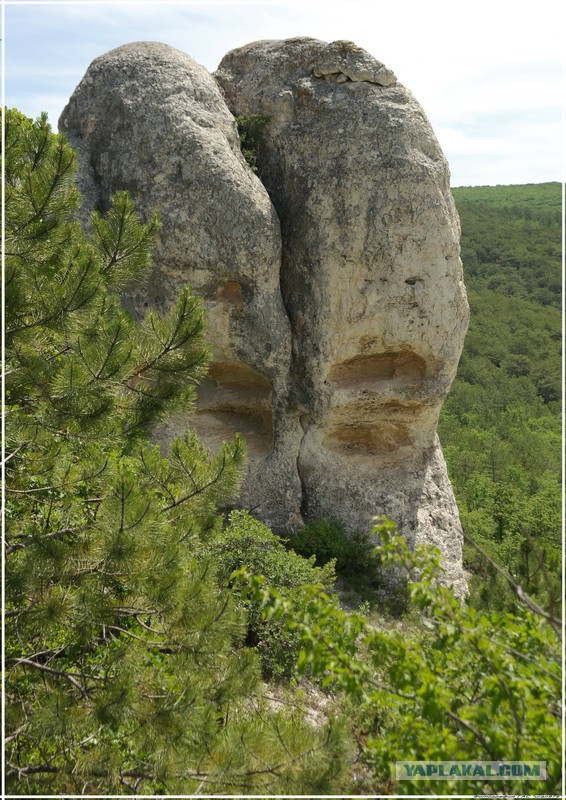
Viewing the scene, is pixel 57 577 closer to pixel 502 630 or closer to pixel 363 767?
pixel 502 630

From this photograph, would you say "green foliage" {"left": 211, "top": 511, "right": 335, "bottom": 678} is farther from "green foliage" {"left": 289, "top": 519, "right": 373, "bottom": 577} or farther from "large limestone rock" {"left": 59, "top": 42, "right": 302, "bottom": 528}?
"large limestone rock" {"left": 59, "top": 42, "right": 302, "bottom": 528}

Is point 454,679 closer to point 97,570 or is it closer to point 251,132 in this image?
point 97,570

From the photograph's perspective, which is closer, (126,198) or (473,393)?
(126,198)

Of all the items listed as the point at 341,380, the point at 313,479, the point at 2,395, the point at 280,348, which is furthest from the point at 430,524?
the point at 2,395

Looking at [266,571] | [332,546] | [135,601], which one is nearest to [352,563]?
[332,546]

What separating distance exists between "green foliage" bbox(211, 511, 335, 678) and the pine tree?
243cm

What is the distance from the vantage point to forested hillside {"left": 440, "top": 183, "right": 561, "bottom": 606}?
13.5 metres

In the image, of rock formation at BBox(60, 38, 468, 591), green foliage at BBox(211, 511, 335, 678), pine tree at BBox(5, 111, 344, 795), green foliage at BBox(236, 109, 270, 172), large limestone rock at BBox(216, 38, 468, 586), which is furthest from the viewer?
green foliage at BBox(236, 109, 270, 172)

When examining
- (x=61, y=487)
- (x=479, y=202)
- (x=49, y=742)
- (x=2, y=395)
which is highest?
(x=479, y=202)

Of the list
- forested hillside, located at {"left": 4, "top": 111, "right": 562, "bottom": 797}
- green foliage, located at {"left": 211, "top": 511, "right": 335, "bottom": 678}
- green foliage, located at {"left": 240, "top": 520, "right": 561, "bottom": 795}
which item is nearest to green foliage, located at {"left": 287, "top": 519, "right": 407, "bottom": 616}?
green foliage, located at {"left": 211, "top": 511, "right": 335, "bottom": 678}

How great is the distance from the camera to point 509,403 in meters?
27.4

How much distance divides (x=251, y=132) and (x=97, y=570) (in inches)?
346

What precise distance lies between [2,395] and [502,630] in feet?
11.1

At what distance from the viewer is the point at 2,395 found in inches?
176
